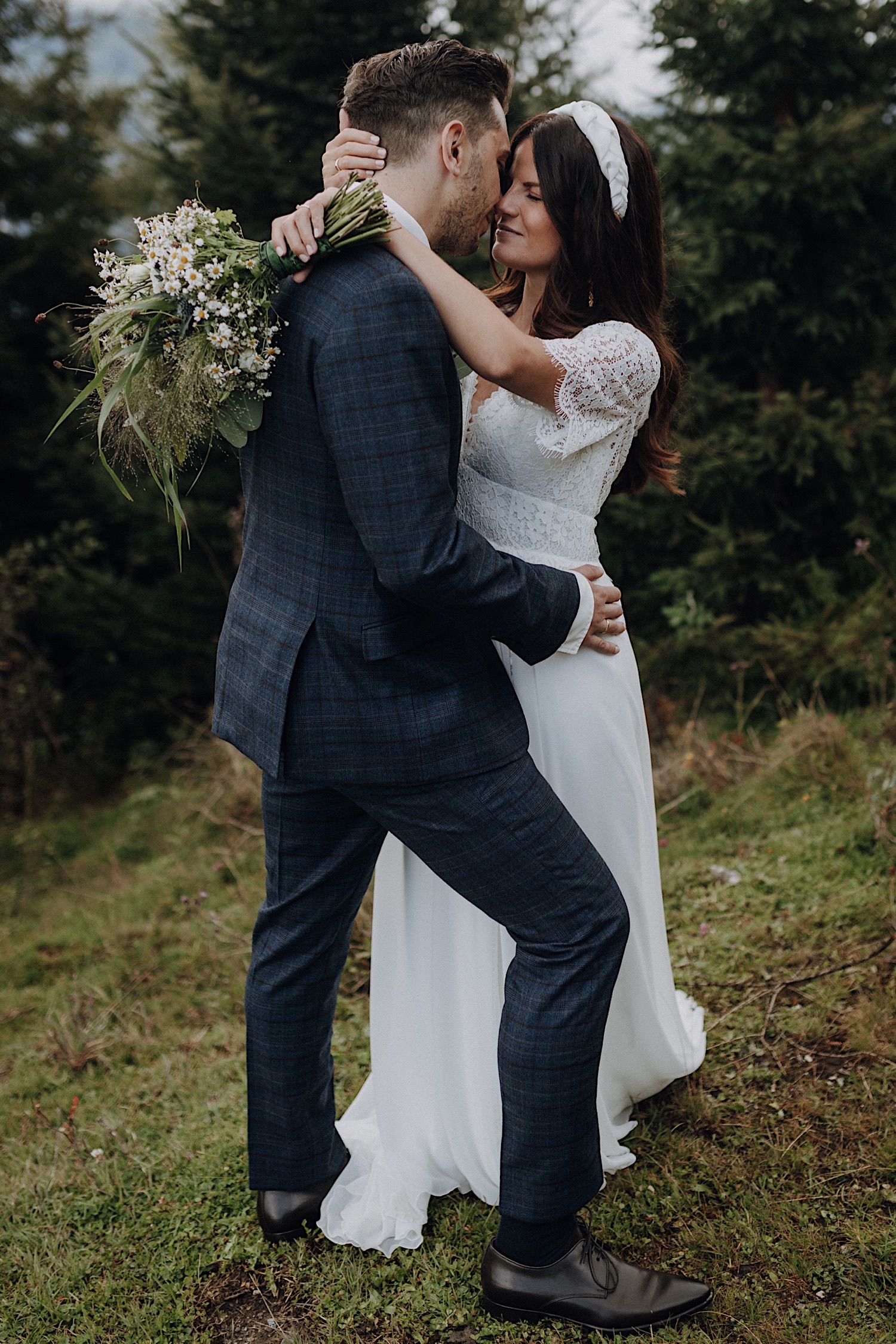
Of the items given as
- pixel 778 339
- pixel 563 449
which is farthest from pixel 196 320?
pixel 778 339

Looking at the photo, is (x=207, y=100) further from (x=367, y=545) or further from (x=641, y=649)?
(x=367, y=545)

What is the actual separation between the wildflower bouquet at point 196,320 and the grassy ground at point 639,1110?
1638mm

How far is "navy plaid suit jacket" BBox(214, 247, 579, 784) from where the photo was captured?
5.18ft

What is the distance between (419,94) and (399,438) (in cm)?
73

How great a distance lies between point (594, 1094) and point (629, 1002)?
0.44m

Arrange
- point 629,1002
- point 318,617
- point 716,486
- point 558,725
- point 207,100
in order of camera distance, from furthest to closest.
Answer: point 207,100 < point 716,486 < point 629,1002 < point 558,725 < point 318,617

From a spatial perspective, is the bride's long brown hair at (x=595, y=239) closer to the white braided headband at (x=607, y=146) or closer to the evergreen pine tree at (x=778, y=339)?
the white braided headband at (x=607, y=146)

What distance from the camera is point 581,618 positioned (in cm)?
192

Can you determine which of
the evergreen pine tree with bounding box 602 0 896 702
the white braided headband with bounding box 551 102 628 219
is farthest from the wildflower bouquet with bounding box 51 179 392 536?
the evergreen pine tree with bounding box 602 0 896 702

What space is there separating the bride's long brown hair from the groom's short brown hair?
0.23m

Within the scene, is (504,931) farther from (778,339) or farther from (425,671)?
(778,339)

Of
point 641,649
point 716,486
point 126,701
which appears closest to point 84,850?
point 126,701

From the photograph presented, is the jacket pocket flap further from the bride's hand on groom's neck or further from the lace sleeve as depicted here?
the bride's hand on groom's neck

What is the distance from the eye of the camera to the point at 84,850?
5.78 meters
